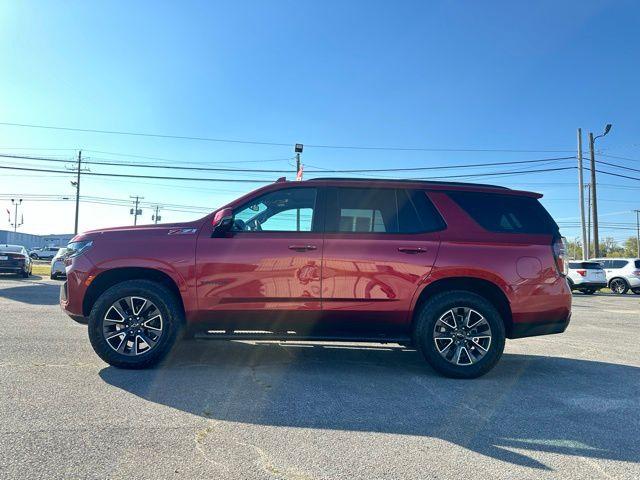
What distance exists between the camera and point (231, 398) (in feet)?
13.6

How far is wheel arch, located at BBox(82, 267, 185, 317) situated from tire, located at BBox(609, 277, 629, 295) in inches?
917

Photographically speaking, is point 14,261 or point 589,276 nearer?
point 14,261

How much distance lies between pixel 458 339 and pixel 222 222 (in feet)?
8.93

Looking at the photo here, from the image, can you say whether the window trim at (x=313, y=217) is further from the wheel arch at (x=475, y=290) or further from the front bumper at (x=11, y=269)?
the front bumper at (x=11, y=269)

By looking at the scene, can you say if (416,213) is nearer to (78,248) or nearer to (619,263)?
(78,248)

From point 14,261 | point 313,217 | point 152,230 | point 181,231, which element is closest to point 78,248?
point 152,230

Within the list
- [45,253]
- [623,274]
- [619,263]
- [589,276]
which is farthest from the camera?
[45,253]

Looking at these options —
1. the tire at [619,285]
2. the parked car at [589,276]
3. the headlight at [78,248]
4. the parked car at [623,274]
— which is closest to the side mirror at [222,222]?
the headlight at [78,248]

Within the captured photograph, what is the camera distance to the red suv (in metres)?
4.89

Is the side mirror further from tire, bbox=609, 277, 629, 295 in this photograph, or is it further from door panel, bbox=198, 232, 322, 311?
tire, bbox=609, 277, 629, 295

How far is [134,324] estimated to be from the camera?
16.2 feet

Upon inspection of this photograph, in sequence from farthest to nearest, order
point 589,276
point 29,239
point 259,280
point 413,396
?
point 29,239
point 589,276
point 259,280
point 413,396

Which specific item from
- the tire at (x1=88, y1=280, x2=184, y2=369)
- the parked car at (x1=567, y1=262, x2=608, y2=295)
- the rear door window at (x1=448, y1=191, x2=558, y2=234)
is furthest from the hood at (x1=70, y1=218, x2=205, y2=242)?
the parked car at (x1=567, y1=262, x2=608, y2=295)

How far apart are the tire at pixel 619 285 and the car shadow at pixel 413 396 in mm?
19493
